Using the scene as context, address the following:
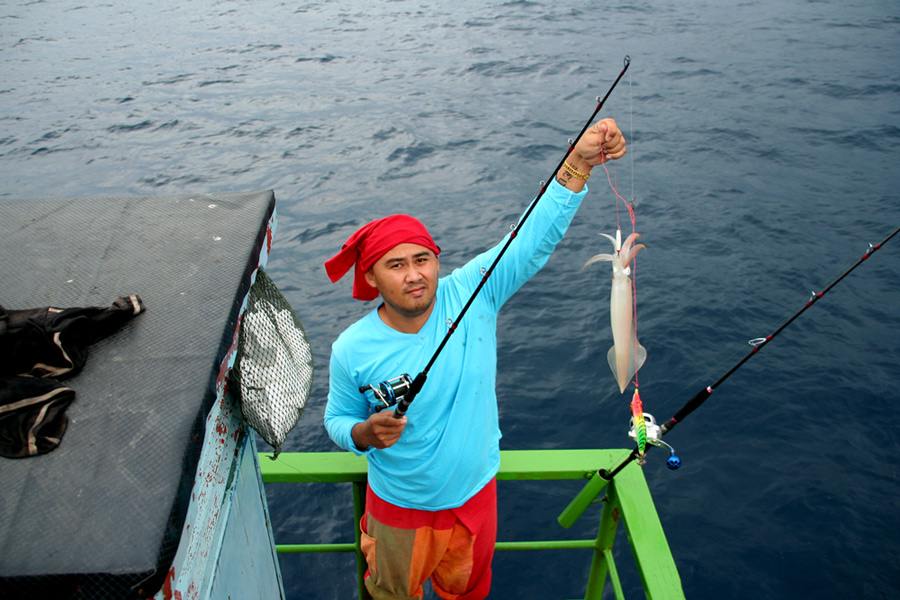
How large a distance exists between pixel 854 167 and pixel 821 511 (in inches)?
299

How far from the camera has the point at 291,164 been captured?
1253 cm

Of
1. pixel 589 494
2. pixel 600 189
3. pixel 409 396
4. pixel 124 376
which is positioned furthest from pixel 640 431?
pixel 600 189

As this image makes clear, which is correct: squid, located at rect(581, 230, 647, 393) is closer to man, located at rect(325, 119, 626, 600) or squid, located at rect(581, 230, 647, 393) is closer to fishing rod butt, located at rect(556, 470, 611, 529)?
fishing rod butt, located at rect(556, 470, 611, 529)

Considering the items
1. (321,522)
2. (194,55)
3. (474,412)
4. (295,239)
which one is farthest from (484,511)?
(194,55)

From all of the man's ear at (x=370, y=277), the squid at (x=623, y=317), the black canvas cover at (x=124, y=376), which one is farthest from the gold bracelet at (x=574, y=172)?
the black canvas cover at (x=124, y=376)

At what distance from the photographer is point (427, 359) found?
270cm

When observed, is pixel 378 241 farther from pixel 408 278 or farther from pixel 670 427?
pixel 670 427

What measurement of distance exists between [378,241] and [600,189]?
909 centimetres

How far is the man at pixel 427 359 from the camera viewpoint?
260cm

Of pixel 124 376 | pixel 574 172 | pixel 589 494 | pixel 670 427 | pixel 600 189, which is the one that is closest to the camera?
pixel 124 376

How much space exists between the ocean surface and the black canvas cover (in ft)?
12.0

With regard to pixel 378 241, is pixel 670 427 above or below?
below

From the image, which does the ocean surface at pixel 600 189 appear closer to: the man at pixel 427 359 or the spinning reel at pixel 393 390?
the man at pixel 427 359

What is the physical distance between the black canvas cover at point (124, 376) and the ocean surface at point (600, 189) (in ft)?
12.0
